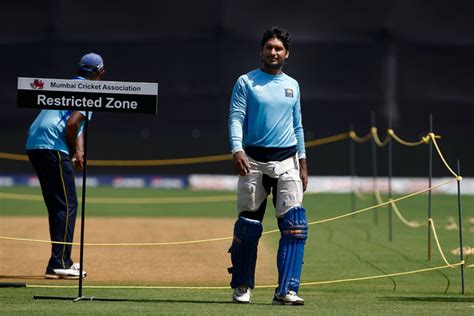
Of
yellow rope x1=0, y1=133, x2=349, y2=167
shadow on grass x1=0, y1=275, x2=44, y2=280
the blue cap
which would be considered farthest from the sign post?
yellow rope x1=0, y1=133, x2=349, y2=167

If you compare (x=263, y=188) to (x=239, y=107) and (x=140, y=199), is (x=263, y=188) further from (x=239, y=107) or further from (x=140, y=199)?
(x=140, y=199)

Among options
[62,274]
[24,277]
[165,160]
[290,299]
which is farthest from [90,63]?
[165,160]

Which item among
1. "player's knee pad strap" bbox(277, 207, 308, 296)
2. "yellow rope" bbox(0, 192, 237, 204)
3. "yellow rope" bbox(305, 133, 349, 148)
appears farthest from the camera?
"yellow rope" bbox(305, 133, 349, 148)

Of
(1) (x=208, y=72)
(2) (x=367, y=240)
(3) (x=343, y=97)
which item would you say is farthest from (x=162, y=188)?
(2) (x=367, y=240)

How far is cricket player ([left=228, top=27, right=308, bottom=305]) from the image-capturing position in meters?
8.38

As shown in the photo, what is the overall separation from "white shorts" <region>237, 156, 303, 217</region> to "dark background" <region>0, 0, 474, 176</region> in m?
18.9

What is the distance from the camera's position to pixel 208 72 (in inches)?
1086

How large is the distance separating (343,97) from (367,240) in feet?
42.7

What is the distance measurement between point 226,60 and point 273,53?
19220mm

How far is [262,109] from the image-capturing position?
842 centimetres

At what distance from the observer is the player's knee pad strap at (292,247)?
8336 mm

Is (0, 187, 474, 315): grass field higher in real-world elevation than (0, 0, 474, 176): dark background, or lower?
lower

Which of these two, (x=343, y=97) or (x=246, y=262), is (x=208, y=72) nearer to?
(x=343, y=97)

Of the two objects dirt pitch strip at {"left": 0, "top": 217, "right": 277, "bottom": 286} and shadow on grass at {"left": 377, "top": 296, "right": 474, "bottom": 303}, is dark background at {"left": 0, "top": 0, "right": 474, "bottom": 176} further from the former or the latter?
shadow on grass at {"left": 377, "top": 296, "right": 474, "bottom": 303}
